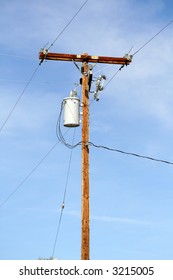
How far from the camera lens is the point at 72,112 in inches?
650

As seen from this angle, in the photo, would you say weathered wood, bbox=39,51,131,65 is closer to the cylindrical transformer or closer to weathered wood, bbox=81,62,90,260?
weathered wood, bbox=81,62,90,260

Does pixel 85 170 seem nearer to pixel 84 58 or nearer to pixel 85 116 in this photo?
pixel 85 116

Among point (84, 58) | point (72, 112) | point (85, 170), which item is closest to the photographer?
point (85, 170)

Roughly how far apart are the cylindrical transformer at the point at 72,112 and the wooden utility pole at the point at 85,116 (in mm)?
196

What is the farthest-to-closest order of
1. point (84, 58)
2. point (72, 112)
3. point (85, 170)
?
1. point (84, 58)
2. point (72, 112)
3. point (85, 170)

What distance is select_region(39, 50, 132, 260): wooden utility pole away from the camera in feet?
49.2

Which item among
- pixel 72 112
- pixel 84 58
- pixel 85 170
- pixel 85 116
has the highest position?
pixel 84 58

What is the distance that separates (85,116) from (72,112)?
0.44 m

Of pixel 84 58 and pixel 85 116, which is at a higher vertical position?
pixel 84 58

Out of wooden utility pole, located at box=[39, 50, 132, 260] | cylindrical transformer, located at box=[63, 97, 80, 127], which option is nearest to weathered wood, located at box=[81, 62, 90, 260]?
wooden utility pole, located at box=[39, 50, 132, 260]

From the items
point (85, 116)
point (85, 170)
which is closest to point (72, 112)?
point (85, 116)
